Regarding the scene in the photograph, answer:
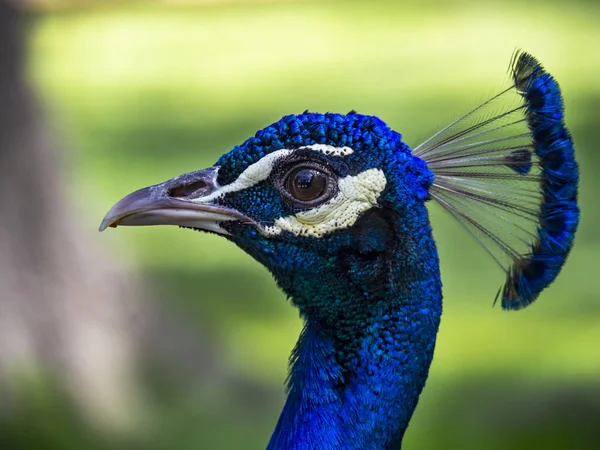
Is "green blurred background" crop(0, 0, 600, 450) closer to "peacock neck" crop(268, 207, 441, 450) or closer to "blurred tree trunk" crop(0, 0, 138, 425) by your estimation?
"blurred tree trunk" crop(0, 0, 138, 425)

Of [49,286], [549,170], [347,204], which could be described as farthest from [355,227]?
[49,286]

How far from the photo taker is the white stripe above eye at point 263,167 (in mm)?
1147

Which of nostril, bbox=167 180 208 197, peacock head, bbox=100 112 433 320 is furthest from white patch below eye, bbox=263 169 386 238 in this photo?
nostril, bbox=167 180 208 197

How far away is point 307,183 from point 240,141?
2498mm

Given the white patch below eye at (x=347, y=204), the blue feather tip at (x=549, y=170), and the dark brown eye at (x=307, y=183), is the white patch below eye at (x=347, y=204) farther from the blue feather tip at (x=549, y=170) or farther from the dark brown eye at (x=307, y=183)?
the blue feather tip at (x=549, y=170)

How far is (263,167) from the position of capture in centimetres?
115

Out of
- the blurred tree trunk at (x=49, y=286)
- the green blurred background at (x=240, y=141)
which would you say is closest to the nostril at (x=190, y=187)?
the green blurred background at (x=240, y=141)

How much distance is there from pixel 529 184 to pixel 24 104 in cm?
208

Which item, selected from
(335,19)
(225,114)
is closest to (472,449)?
(225,114)

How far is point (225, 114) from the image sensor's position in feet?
12.9

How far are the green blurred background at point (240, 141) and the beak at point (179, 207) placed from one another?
0.88 m

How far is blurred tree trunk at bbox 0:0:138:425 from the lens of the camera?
2787 mm

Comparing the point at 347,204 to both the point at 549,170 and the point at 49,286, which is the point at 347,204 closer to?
the point at 549,170

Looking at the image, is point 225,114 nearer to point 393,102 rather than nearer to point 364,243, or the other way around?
point 393,102
